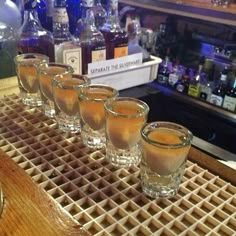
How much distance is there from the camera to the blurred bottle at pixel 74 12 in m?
1.27

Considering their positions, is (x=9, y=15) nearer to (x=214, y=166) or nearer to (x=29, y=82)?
(x=29, y=82)

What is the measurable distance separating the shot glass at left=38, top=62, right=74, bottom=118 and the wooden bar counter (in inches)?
4.1

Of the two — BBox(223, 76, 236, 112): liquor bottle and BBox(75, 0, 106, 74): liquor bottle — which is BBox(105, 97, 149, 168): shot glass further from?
BBox(223, 76, 236, 112): liquor bottle

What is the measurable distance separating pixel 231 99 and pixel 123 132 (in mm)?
1244

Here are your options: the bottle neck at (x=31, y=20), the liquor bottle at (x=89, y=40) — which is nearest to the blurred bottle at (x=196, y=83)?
the liquor bottle at (x=89, y=40)

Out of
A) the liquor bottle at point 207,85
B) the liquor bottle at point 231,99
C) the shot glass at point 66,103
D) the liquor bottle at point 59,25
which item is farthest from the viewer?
the liquor bottle at point 207,85

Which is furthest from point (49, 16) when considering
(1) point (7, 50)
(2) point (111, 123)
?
(2) point (111, 123)

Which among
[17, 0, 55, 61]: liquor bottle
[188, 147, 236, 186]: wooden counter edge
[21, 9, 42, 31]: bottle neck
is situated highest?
[21, 9, 42, 31]: bottle neck

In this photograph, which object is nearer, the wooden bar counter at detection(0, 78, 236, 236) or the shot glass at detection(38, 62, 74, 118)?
the wooden bar counter at detection(0, 78, 236, 236)

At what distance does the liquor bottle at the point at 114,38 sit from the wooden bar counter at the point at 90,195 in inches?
25.1

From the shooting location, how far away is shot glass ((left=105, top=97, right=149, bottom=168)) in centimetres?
61

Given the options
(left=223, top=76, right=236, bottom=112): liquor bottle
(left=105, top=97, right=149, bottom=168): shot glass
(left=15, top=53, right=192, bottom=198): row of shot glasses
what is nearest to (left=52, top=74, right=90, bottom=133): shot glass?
(left=15, top=53, right=192, bottom=198): row of shot glasses

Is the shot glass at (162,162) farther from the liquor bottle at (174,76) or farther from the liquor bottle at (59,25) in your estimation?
the liquor bottle at (174,76)

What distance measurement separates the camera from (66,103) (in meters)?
0.74
